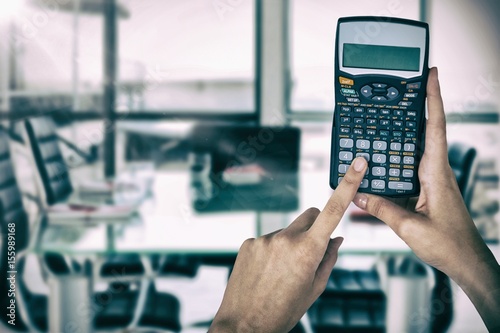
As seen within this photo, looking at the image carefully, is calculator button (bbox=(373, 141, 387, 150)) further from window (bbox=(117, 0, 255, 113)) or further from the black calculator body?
window (bbox=(117, 0, 255, 113))

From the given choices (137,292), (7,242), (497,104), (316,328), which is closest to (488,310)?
(316,328)

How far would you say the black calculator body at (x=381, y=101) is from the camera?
0.70 metres

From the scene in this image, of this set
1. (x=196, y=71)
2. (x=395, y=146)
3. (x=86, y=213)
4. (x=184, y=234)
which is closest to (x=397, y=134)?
(x=395, y=146)

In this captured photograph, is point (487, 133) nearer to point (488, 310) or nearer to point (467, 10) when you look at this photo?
point (467, 10)

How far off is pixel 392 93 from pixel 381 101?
2 cm

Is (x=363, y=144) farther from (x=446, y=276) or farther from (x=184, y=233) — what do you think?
(x=446, y=276)

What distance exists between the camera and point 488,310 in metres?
0.57

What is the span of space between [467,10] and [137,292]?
2.85 metres

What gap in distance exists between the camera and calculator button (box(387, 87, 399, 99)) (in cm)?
73

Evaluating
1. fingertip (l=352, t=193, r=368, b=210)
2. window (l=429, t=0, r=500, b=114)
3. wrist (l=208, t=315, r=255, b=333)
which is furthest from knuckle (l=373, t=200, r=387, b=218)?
window (l=429, t=0, r=500, b=114)

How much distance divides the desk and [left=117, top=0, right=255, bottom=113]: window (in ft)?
5.50

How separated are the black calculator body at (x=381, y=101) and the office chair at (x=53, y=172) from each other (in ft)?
3.30

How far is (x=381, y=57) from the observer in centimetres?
75

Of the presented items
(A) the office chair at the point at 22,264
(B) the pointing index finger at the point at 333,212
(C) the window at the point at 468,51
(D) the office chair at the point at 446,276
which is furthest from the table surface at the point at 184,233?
(C) the window at the point at 468,51
